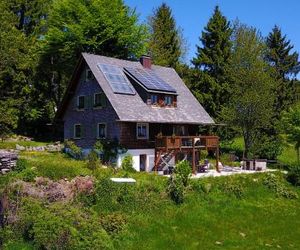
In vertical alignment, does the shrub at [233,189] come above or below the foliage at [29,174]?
below

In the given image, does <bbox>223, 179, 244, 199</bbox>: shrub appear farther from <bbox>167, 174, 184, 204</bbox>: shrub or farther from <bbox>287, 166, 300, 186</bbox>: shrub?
<bbox>287, 166, 300, 186</bbox>: shrub

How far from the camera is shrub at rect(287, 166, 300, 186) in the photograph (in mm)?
35219

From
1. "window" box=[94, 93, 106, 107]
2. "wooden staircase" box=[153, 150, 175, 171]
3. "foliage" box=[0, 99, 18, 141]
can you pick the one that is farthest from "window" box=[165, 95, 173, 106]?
"foliage" box=[0, 99, 18, 141]

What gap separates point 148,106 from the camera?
1474 inches

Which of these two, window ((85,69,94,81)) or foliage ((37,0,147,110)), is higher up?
foliage ((37,0,147,110))

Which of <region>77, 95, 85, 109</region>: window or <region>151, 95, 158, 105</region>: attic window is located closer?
<region>151, 95, 158, 105</region>: attic window

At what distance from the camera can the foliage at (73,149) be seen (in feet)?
122

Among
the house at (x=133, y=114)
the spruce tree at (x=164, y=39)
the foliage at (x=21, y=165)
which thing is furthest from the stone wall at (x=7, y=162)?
the spruce tree at (x=164, y=39)

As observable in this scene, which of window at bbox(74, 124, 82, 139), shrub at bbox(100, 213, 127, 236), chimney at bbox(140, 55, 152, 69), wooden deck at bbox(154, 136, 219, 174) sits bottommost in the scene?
shrub at bbox(100, 213, 127, 236)

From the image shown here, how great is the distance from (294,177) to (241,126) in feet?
37.4

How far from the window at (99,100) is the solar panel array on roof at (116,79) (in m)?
1.31

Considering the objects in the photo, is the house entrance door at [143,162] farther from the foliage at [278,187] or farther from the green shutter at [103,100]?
the foliage at [278,187]

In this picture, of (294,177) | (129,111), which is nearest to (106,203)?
(129,111)

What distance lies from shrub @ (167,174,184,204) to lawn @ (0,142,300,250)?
0.36 meters
